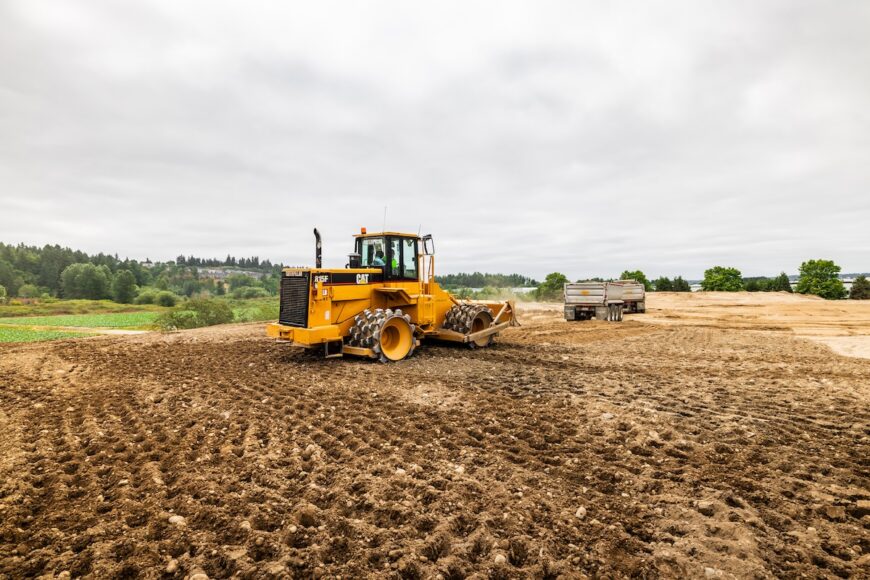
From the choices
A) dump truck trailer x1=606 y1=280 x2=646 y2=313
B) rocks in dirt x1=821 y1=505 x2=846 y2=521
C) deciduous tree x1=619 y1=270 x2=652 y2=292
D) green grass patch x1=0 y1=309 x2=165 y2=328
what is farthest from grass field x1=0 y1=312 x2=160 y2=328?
deciduous tree x1=619 y1=270 x2=652 y2=292

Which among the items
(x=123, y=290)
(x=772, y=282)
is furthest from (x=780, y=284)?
(x=123, y=290)

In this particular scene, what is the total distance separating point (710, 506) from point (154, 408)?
23.2 ft

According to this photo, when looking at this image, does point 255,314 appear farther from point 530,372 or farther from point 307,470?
point 307,470

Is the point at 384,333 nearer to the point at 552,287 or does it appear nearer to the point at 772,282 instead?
the point at 552,287

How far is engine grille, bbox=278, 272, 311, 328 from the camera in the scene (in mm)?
9414

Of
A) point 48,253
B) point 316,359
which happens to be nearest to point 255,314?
point 316,359

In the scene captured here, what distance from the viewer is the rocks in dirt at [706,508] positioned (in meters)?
3.53

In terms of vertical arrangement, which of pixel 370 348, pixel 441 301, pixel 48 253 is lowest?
pixel 370 348

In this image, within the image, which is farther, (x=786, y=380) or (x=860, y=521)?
(x=786, y=380)

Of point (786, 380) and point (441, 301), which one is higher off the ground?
point (441, 301)

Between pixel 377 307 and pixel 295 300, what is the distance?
1.95m

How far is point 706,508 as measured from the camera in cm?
357

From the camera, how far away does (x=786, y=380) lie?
836cm

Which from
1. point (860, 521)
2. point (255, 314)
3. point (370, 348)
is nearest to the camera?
point (860, 521)
